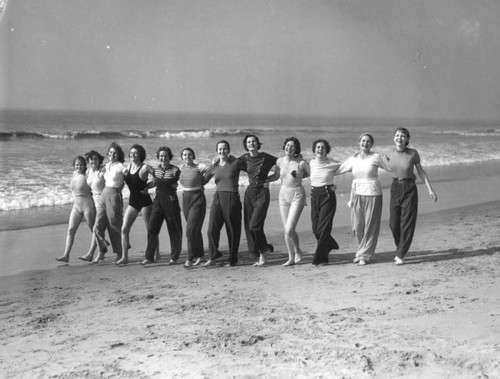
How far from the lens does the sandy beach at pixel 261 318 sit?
4914 mm

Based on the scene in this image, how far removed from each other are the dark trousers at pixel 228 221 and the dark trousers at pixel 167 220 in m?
0.47

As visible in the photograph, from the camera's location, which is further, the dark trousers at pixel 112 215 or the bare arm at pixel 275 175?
the dark trousers at pixel 112 215

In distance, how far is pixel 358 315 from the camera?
6.08m

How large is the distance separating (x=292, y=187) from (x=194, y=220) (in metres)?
1.32

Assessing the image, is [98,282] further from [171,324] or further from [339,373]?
[339,373]

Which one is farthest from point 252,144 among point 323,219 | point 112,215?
point 112,215

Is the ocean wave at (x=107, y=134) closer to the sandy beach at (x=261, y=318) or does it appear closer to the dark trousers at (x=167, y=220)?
the sandy beach at (x=261, y=318)

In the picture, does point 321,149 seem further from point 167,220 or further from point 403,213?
point 167,220

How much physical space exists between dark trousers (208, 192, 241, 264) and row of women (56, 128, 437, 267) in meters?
0.01

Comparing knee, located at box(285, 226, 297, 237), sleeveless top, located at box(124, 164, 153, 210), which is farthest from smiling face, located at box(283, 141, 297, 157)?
sleeveless top, located at box(124, 164, 153, 210)

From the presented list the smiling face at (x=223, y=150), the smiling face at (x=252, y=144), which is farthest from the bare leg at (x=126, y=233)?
the smiling face at (x=252, y=144)

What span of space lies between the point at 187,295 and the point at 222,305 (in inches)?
23.6

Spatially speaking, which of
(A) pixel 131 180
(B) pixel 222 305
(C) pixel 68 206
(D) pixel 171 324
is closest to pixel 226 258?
(A) pixel 131 180

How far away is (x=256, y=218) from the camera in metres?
8.69
